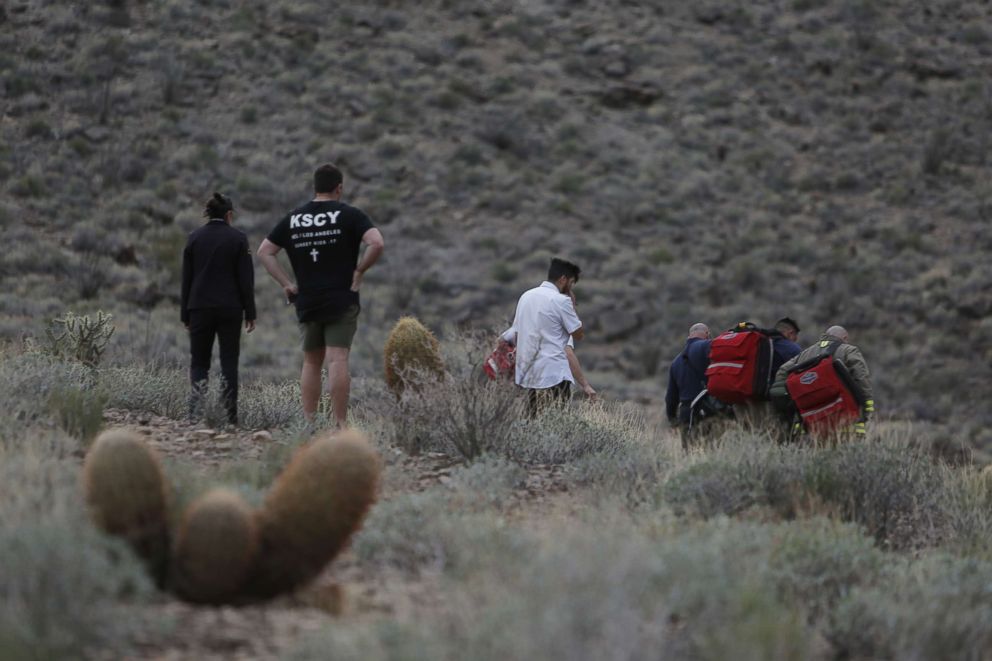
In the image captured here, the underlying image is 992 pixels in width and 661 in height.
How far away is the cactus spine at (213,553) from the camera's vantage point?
4.59 meters

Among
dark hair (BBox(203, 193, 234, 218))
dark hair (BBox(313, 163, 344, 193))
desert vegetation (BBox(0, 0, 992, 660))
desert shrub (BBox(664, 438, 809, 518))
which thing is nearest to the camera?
desert vegetation (BBox(0, 0, 992, 660))

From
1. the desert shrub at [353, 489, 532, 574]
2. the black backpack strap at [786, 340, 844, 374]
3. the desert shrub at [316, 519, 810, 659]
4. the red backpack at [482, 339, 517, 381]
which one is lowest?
the desert shrub at [353, 489, 532, 574]

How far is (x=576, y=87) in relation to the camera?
29859 millimetres

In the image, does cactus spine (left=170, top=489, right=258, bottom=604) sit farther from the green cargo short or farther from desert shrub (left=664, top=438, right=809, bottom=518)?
the green cargo short

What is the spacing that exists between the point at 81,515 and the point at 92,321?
24.4 ft

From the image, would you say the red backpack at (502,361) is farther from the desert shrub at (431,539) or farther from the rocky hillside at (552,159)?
the rocky hillside at (552,159)

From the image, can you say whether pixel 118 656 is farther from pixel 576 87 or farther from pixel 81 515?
pixel 576 87

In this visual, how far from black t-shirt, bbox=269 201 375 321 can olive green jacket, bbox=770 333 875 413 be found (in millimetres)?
3752

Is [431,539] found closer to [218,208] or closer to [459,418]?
[459,418]

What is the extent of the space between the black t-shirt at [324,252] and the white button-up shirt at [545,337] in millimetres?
2019

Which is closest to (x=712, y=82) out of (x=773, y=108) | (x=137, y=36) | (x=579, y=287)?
(x=773, y=108)

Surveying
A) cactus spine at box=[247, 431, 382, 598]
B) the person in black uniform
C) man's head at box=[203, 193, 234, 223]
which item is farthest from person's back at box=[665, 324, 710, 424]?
cactus spine at box=[247, 431, 382, 598]

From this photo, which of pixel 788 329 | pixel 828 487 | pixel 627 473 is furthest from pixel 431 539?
pixel 788 329

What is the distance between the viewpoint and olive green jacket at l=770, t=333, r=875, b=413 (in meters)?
9.70
